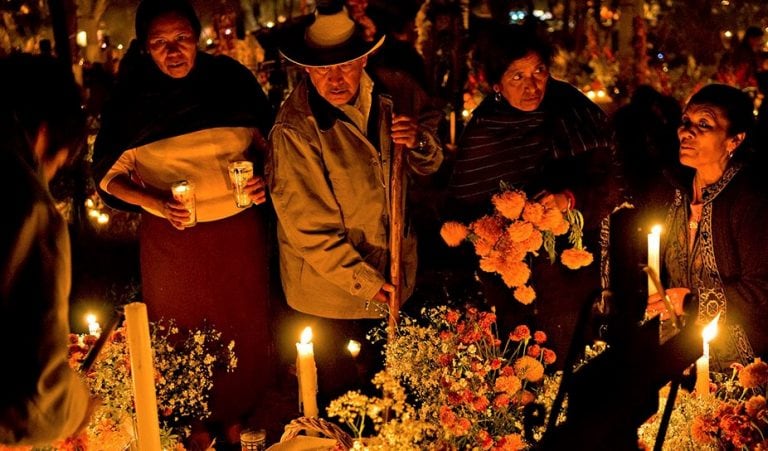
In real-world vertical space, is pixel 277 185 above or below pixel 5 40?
above

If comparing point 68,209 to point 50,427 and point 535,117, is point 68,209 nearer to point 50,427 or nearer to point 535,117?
point 535,117

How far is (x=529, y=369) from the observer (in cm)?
284

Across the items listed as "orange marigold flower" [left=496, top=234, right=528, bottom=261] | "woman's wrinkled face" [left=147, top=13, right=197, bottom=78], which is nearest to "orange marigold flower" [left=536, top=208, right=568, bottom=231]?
"orange marigold flower" [left=496, top=234, right=528, bottom=261]

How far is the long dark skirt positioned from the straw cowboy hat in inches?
32.4

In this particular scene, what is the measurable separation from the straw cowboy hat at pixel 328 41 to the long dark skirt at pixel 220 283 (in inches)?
32.4

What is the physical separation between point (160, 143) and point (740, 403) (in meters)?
2.46

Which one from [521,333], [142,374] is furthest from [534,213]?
[142,374]

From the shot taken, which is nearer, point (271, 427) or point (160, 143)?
point (160, 143)

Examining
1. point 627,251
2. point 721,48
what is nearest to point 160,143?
point 627,251

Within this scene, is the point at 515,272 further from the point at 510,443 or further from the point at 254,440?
the point at 254,440

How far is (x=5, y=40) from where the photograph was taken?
21.9ft

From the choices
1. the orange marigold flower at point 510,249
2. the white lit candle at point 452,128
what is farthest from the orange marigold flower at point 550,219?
the white lit candle at point 452,128

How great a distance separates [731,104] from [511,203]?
111 centimetres

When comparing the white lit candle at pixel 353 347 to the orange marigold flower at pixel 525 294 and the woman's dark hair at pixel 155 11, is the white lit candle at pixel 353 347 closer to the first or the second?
the orange marigold flower at pixel 525 294
